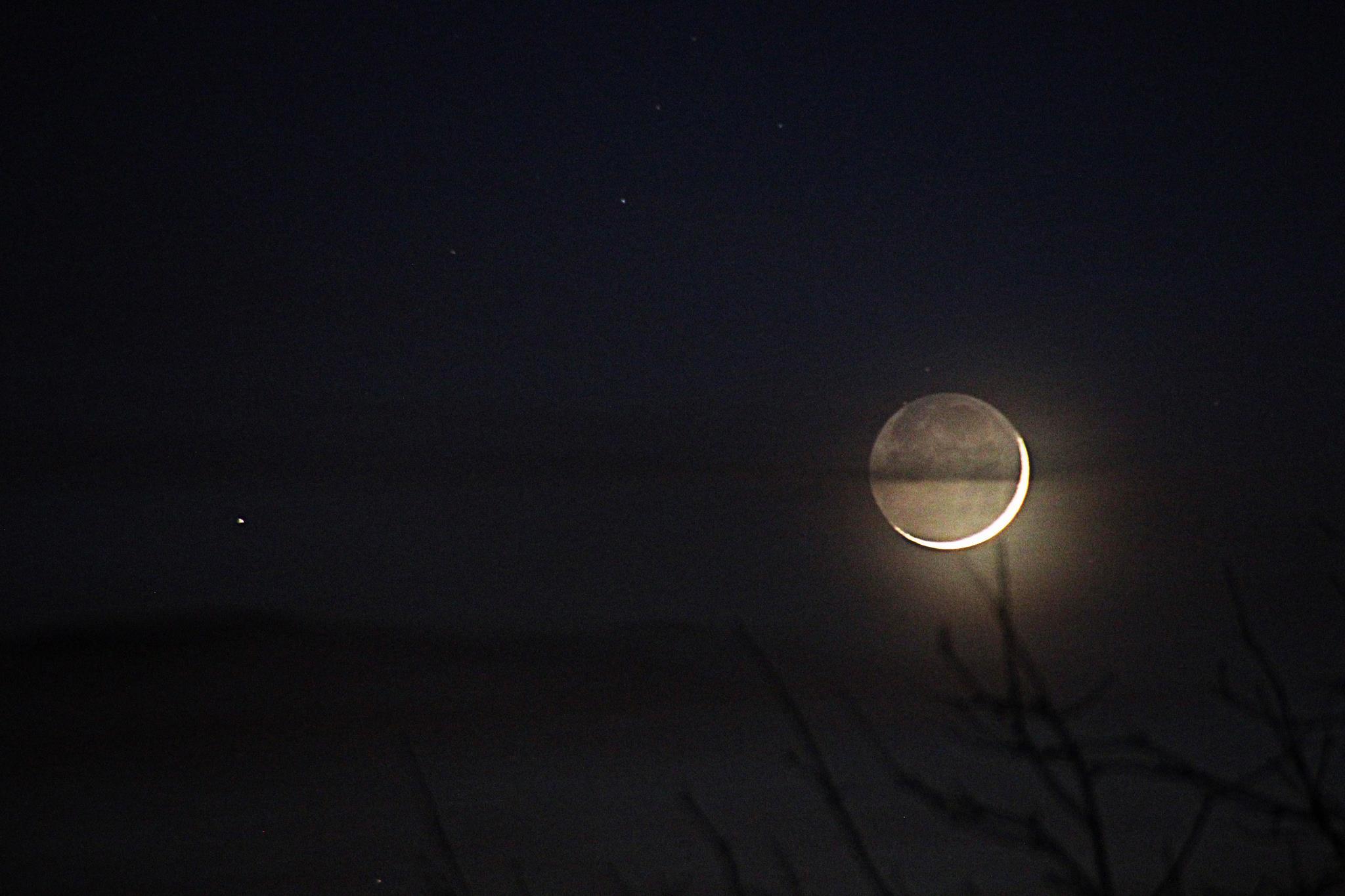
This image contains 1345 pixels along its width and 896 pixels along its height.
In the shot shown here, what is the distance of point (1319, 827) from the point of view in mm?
4684

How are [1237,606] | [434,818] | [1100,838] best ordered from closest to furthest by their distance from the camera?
[1100,838], [1237,606], [434,818]

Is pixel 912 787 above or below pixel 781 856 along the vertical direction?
below

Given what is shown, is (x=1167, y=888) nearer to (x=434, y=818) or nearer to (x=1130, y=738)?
(x=1130, y=738)

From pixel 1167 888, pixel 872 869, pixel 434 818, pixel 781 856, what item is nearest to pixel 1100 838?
pixel 1167 888

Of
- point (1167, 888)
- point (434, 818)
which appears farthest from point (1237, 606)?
point (434, 818)

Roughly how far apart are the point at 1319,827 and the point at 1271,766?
24 centimetres

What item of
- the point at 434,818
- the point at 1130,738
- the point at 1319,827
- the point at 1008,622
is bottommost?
the point at 1319,827

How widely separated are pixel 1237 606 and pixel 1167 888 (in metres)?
0.71

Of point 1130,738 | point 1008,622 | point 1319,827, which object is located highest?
point 1008,622

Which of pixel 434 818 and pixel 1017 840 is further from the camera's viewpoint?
pixel 434 818

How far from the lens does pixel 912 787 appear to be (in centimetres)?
482

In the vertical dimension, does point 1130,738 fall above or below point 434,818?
below

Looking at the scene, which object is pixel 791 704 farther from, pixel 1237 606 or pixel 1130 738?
pixel 1237 606

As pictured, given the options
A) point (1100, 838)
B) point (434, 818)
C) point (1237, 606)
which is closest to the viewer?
point (1100, 838)
